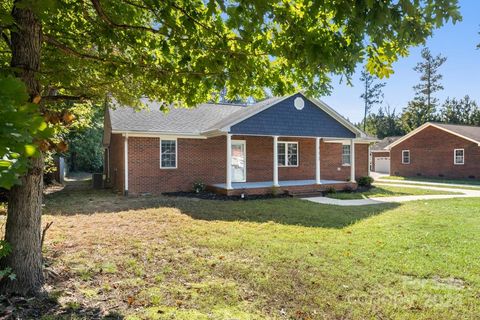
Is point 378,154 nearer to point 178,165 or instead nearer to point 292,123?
point 292,123

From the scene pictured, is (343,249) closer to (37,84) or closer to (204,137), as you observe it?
(37,84)

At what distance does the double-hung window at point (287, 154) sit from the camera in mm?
18406

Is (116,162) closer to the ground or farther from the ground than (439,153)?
closer to the ground

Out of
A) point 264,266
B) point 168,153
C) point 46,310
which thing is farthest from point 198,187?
point 46,310

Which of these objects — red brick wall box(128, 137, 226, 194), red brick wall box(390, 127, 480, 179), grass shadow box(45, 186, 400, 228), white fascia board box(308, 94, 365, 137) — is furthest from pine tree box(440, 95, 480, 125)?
red brick wall box(128, 137, 226, 194)

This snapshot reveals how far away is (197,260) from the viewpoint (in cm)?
547

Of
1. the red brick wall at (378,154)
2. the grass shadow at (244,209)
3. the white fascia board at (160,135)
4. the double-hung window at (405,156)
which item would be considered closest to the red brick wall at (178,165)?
the white fascia board at (160,135)

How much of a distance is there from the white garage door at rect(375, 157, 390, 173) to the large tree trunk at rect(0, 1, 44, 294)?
4094 centimetres

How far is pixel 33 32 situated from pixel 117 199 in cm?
1016

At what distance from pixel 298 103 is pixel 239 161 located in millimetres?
4224

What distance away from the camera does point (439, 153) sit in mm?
29312

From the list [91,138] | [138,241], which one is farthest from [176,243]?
[91,138]

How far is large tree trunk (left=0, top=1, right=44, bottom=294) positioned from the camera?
12.5ft

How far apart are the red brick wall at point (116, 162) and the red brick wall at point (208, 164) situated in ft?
0.68
